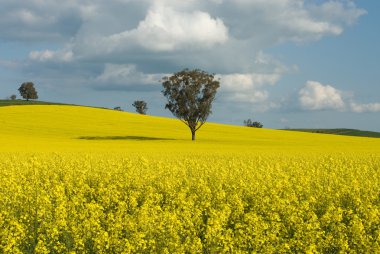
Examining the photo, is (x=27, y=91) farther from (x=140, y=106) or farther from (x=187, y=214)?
(x=187, y=214)

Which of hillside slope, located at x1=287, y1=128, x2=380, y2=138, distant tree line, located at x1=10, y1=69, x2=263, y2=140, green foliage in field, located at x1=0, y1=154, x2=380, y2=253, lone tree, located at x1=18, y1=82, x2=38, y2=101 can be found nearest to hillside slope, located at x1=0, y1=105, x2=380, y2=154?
distant tree line, located at x1=10, y1=69, x2=263, y2=140

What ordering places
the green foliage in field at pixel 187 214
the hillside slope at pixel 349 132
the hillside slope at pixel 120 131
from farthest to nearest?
1. the hillside slope at pixel 349 132
2. the hillside slope at pixel 120 131
3. the green foliage in field at pixel 187 214

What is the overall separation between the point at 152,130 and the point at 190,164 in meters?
53.3

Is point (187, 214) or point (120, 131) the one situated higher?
point (120, 131)

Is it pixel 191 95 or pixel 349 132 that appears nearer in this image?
pixel 191 95

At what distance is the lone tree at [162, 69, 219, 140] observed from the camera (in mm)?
64938

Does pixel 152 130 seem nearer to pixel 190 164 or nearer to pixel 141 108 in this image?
pixel 190 164

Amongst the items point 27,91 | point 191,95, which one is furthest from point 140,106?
point 191,95

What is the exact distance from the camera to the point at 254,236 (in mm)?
8828

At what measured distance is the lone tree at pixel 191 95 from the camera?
6494 centimetres

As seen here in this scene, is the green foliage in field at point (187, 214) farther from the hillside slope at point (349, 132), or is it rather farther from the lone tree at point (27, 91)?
the lone tree at point (27, 91)

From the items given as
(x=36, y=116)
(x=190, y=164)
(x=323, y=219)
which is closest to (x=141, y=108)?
(x=36, y=116)

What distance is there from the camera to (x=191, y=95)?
64938mm

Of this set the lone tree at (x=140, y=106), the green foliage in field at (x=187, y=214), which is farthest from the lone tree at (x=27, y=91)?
the green foliage in field at (x=187, y=214)
